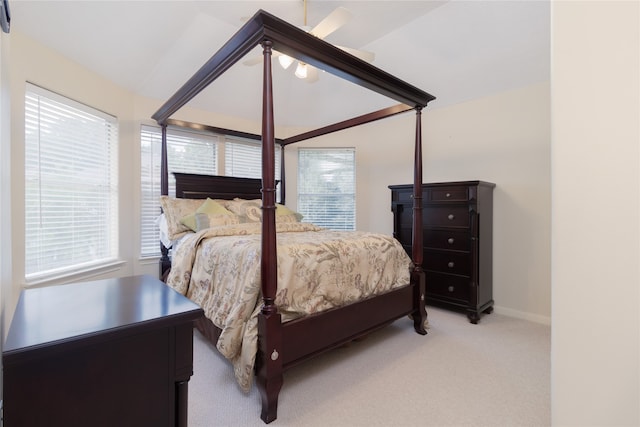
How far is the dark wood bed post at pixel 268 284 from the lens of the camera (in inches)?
59.4

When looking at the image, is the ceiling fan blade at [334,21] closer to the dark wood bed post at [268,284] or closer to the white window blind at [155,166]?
the dark wood bed post at [268,284]

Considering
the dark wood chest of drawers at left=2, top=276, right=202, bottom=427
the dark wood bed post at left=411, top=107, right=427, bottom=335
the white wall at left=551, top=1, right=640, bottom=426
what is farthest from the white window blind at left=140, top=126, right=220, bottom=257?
the white wall at left=551, top=1, right=640, bottom=426

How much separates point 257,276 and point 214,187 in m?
Result: 2.21

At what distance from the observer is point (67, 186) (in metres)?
2.54

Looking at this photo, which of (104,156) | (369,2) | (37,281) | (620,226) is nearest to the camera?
(620,226)

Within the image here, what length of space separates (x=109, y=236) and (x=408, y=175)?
11.6 feet

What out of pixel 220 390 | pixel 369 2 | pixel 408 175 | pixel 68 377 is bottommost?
pixel 220 390

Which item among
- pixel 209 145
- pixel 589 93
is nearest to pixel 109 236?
pixel 209 145

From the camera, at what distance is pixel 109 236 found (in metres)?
2.98

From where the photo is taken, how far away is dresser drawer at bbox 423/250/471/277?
9.14ft

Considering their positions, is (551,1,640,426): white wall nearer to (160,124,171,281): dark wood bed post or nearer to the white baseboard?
the white baseboard

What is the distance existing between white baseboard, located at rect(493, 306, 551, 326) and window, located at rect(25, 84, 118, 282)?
4.07 m

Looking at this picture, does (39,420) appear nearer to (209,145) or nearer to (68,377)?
(68,377)

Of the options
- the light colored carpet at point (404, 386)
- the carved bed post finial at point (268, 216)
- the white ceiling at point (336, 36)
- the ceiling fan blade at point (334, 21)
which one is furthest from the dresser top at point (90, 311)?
the white ceiling at point (336, 36)
